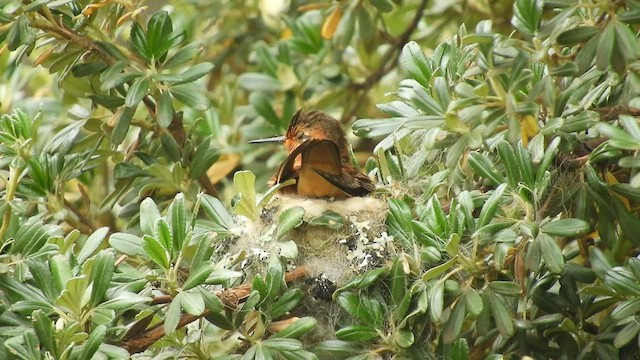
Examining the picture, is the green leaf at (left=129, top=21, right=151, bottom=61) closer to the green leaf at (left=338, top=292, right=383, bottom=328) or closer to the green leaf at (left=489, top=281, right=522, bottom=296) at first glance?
the green leaf at (left=338, top=292, right=383, bottom=328)

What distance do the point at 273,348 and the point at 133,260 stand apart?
730 mm

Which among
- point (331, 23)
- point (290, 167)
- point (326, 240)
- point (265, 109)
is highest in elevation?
point (331, 23)

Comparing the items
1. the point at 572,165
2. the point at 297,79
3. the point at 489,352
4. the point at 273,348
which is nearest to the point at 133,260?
the point at 273,348

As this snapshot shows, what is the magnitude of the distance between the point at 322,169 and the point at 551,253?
1.08m

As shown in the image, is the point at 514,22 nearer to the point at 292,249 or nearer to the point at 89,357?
the point at 292,249

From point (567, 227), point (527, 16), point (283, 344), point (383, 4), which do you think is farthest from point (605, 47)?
point (383, 4)

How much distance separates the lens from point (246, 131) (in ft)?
13.6

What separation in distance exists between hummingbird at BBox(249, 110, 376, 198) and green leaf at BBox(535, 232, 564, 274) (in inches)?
34.8

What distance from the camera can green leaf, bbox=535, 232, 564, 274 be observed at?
2141mm

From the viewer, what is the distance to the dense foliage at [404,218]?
2.18 m

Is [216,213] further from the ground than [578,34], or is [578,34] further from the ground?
[578,34]

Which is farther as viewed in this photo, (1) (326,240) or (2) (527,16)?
(1) (326,240)

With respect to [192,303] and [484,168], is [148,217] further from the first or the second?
[484,168]

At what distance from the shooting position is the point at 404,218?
8.27ft
